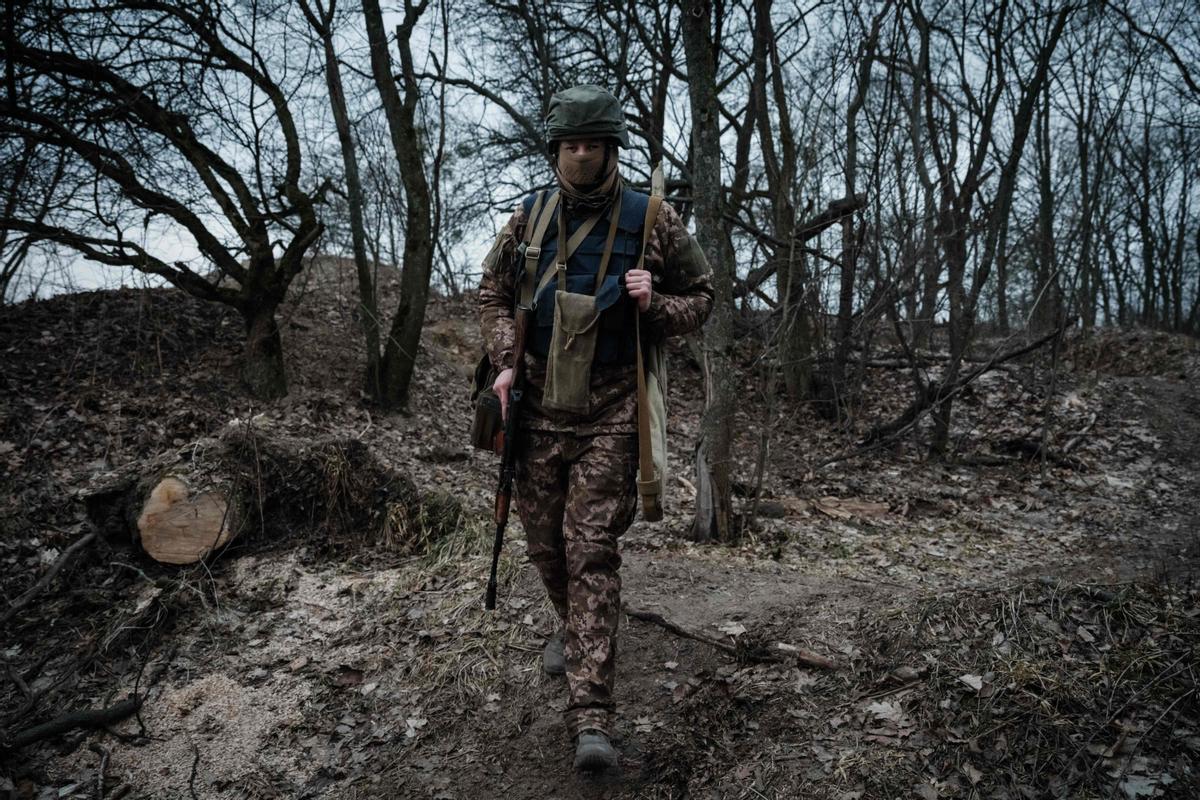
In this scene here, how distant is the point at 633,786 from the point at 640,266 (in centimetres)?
207

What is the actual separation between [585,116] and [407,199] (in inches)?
260

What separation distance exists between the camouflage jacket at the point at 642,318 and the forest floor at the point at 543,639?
138cm

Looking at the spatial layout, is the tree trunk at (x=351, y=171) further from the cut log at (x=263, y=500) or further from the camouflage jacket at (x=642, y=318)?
the camouflage jacket at (x=642, y=318)

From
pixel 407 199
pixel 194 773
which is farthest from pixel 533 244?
pixel 407 199

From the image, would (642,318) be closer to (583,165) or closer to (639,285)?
(639,285)

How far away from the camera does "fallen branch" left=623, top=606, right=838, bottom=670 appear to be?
3463 mm

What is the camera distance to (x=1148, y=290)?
2170 centimetres

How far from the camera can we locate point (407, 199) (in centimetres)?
904

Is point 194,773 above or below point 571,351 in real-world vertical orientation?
below

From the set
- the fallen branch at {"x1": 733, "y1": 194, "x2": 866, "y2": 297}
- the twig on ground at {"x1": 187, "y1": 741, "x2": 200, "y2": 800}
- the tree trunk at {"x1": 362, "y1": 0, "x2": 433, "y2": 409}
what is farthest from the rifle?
the tree trunk at {"x1": 362, "y1": 0, "x2": 433, "y2": 409}

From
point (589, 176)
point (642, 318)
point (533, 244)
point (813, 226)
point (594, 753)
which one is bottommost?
point (594, 753)

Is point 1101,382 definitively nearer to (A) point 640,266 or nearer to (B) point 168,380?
(A) point 640,266

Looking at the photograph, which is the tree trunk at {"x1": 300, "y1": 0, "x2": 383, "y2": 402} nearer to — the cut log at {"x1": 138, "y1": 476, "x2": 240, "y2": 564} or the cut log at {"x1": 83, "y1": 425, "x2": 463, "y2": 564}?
the cut log at {"x1": 83, "y1": 425, "x2": 463, "y2": 564}

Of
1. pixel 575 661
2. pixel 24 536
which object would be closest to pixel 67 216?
pixel 24 536
